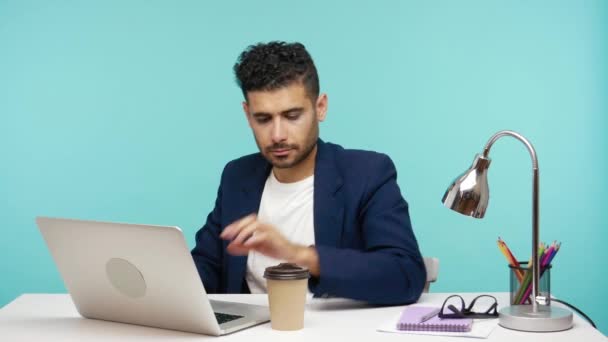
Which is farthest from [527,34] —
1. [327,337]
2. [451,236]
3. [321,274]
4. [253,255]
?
[327,337]

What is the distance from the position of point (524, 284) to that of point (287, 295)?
0.51 metres

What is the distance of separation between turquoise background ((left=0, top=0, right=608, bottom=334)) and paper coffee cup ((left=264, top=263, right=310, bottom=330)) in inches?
80.8

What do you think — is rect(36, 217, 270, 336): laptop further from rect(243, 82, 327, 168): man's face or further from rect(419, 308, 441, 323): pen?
rect(243, 82, 327, 168): man's face

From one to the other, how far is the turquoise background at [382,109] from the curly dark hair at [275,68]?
1.25 metres

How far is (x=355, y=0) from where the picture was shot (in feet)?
12.5

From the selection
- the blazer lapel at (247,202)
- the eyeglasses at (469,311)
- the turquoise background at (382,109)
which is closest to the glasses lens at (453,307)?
the eyeglasses at (469,311)

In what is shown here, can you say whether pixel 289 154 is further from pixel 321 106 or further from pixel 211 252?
pixel 211 252

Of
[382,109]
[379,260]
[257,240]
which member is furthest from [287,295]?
[382,109]

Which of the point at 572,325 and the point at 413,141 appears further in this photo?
the point at 413,141

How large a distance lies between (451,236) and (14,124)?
2042mm

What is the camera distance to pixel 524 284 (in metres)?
1.84

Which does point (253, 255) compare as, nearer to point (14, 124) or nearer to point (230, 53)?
point (230, 53)

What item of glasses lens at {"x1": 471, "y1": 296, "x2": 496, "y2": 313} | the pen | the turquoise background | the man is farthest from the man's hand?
the turquoise background

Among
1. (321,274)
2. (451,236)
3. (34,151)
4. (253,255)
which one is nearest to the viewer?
(321,274)
